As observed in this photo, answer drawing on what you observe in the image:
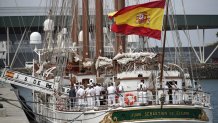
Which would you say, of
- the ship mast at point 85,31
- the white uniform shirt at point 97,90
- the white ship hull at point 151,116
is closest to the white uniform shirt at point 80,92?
the white uniform shirt at point 97,90

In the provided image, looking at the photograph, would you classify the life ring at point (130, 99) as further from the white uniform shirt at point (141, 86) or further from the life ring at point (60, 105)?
the life ring at point (60, 105)

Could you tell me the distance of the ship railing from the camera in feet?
109

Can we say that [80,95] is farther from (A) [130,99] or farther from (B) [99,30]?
(B) [99,30]

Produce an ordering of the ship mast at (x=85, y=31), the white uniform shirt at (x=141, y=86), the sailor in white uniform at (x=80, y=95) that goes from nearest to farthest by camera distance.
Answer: the white uniform shirt at (x=141, y=86) < the sailor in white uniform at (x=80, y=95) < the ship mast at (x=85, y=31)

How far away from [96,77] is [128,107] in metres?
9.59

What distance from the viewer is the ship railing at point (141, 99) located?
33.2 meters

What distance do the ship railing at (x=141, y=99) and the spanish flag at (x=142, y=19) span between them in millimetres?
2804

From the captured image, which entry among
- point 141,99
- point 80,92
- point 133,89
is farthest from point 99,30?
point 141,99

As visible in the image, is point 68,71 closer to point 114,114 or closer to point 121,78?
point 121,78

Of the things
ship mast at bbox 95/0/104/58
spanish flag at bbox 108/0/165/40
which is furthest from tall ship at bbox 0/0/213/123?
ship mast at bbox 95/0/104/58

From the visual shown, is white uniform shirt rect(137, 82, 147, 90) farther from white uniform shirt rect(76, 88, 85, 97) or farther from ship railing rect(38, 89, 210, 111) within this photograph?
white uniform shirt rect(76, 88, 85, 97)

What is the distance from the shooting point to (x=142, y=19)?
33.5 metres

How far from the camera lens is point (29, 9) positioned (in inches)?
5295

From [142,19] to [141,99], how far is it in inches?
150
